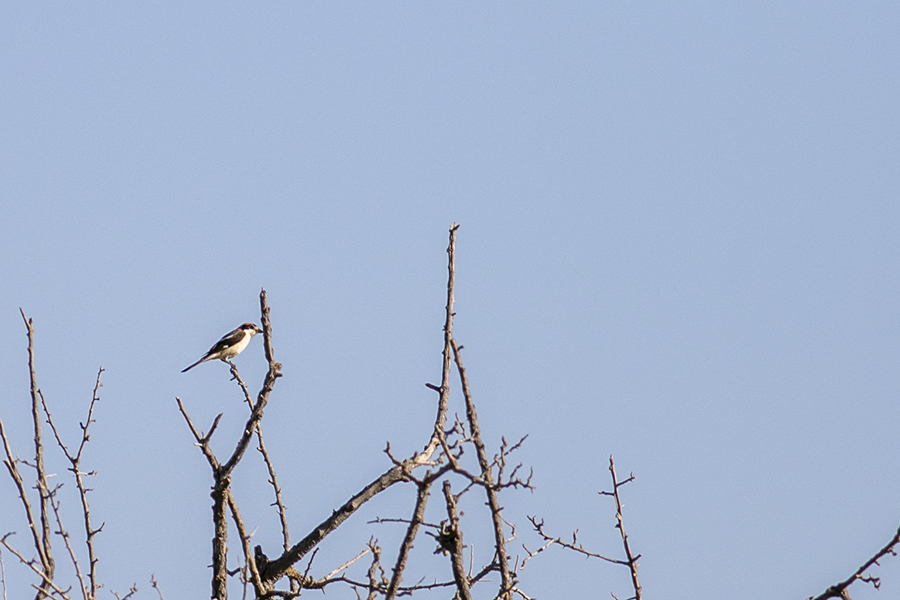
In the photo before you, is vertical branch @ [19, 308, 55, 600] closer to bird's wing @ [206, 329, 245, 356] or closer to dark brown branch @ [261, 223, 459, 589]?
dark brown branch @ [261, 223, 459, 589]

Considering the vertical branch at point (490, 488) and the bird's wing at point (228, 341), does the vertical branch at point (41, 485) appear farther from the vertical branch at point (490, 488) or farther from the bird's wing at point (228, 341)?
the bird's wing at point (228, 341)

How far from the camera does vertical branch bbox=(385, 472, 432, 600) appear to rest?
3.99 meters

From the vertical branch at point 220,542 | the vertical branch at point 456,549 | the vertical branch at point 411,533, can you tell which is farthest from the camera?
the vertical branch at point 220,542

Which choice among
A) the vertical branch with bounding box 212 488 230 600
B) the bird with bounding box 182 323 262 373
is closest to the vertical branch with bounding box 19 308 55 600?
the vertical branch with bounding box 212 488 230 600

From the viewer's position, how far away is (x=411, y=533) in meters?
4.21

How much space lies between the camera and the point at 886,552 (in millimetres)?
4305

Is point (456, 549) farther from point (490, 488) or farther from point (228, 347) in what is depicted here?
point (228, 347)

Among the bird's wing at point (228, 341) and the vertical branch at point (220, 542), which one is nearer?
the vertical branch at point (220, 542)

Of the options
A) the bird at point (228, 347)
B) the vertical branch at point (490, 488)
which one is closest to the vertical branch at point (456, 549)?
the vertical branch at point (490, 488)

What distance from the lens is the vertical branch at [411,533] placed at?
3.99 meters

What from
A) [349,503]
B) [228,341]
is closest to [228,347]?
[228,341]

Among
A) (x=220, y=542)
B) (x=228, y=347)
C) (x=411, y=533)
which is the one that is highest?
(x=228, y=347)

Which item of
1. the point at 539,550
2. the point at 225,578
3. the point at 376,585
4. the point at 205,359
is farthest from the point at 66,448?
the point at 205,359

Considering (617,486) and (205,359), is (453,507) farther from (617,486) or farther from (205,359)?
(205,359)
